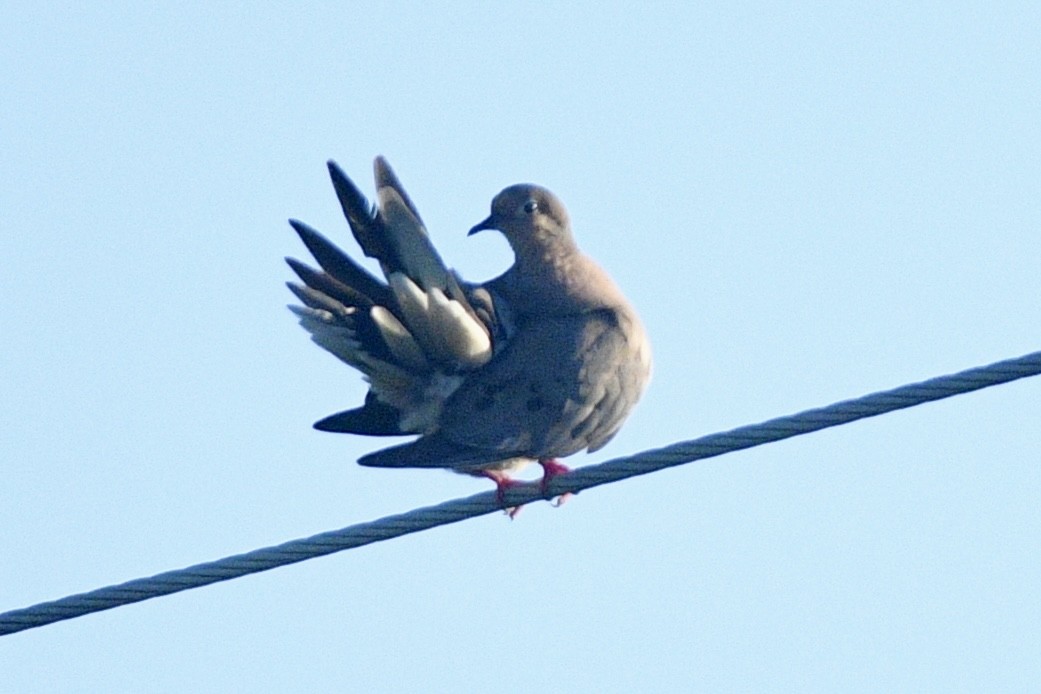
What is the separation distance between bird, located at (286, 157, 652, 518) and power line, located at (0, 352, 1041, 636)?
1270mm

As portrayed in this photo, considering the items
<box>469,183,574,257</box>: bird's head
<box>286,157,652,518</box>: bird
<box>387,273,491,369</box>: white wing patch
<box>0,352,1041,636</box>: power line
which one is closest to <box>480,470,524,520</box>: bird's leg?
<box>286,157,652,518</box>: bird

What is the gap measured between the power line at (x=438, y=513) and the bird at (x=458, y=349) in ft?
4.17

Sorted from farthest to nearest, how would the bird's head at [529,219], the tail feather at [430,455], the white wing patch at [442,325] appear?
the bird's head at [529,219], the tail feather at [430,455], the white wing patch at [442,325]

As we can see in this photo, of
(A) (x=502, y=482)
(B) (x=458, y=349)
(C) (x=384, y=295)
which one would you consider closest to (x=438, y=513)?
(A) (x=502, y=482)

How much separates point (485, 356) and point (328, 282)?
2.69ft

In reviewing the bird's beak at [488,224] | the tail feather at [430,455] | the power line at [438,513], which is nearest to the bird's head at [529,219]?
the bird's beak at [488,224]

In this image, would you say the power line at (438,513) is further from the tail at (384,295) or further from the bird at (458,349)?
the tail at (384,295)

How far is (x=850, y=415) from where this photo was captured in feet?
18.5

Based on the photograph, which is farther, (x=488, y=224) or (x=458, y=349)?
(x=488, y=224)

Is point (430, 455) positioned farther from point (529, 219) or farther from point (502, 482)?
point (529, 219)

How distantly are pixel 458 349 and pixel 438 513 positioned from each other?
6.52 feet

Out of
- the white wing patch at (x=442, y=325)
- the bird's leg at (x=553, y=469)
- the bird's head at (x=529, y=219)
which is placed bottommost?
the bird's leg at (x=553, y=469)

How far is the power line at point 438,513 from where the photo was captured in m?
5.49

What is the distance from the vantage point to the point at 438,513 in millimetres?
6090
